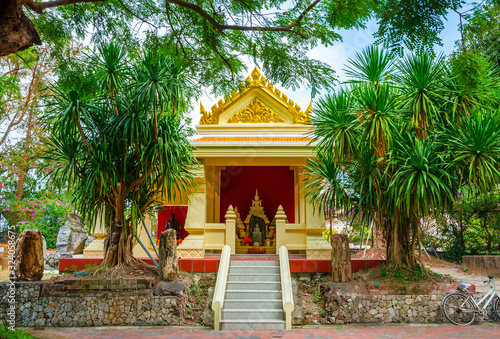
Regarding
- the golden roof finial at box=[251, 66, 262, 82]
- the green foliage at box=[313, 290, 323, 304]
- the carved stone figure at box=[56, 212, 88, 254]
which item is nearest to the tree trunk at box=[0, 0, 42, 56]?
the green foliage at box=[313, 290, 323, 304]

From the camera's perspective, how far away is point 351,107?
7.53m

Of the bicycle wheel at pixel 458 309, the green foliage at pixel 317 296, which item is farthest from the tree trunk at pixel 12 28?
the bicycle wheel at pixel 458 309

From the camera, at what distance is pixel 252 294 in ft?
24.1

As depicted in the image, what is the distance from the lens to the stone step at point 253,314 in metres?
6.73

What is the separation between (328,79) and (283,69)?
52 centimetres

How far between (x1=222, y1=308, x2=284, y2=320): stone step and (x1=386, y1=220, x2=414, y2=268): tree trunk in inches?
90.9

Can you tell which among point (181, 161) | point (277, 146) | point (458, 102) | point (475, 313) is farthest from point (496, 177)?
point (181, 161)

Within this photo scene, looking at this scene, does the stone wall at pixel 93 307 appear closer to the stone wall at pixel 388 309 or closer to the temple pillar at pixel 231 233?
the temple pillar at pixel 231 233

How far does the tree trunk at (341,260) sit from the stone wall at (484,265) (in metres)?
5.44

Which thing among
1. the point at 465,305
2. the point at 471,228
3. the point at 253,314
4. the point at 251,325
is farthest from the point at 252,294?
the point at 471,228

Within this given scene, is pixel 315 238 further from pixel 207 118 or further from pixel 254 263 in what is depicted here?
pixel 207 118

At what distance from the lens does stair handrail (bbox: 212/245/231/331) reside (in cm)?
657

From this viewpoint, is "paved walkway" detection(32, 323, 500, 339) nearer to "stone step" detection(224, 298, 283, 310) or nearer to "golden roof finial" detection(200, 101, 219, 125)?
"stone step" detection(224, 298, 283, 310)

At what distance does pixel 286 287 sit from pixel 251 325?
1.02 m
